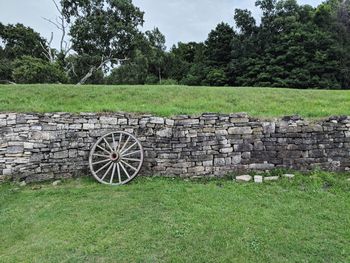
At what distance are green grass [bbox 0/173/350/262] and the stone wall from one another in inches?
17.3

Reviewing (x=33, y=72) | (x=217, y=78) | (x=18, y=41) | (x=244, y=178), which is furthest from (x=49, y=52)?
(x=244, y=178)

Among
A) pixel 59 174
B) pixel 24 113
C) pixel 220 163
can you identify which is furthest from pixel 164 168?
pixel 24 113

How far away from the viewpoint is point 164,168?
315 inches

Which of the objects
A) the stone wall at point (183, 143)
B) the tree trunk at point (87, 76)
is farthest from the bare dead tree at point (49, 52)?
the stone wall at point (183, 143)

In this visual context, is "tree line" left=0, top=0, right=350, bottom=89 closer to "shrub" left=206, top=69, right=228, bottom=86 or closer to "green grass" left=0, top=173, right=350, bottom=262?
"shrub" left=206, top=69, right=228, bottom=86

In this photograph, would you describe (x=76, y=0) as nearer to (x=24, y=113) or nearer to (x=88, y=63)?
(x=88, y=63)

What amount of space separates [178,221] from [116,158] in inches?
104

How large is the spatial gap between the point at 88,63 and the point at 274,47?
55.3ft

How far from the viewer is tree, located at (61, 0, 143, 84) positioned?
27.3 m

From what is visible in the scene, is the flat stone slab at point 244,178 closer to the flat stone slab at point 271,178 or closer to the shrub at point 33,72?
the flat stone slab at point 271,178

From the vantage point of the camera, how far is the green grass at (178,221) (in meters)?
4.86

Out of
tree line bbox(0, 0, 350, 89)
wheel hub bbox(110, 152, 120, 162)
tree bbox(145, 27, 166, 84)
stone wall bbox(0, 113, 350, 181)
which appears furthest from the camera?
tree bbox(145, 27, 166, 84)

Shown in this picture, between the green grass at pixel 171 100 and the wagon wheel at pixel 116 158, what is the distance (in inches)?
58.0

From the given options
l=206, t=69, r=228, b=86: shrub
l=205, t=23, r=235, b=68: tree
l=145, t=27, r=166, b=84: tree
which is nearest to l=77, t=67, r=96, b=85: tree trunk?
l=145, t=27, r=166, b=84: tree
